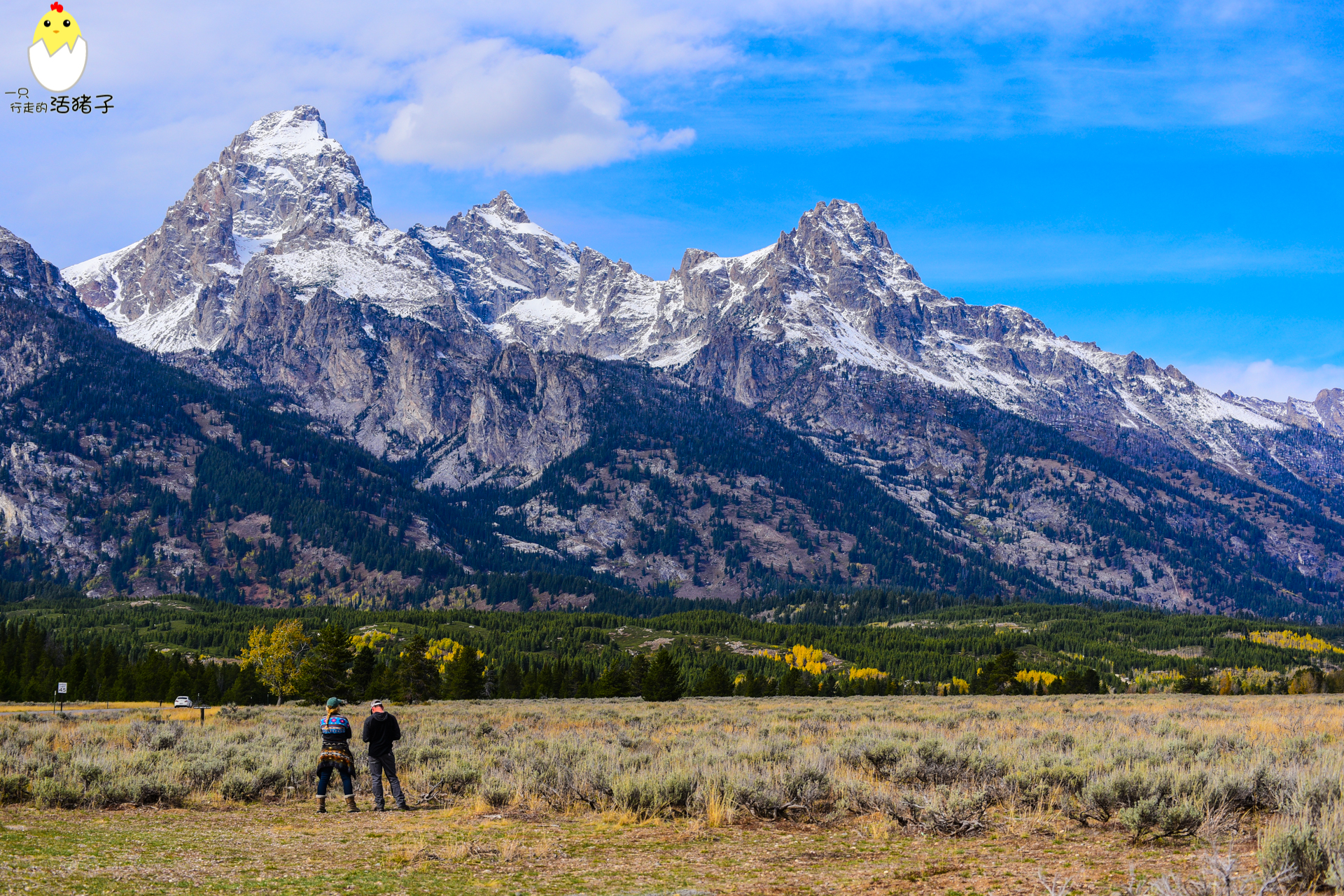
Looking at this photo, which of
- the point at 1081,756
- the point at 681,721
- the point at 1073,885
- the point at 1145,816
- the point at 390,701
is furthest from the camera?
the point at 390,701

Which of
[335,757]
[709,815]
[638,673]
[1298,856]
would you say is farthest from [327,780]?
[638,673]

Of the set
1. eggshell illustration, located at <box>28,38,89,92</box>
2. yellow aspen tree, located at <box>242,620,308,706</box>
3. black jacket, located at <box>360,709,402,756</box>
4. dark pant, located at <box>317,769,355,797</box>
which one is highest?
eggshell illustration, located at <box>28,38,89,92</box>

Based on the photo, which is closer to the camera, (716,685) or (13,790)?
(13,790)

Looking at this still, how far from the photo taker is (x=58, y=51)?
103 ft

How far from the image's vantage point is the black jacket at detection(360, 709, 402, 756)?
69.0 feet

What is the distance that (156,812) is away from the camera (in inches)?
813

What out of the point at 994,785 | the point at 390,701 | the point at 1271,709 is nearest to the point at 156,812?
the point at 994,785

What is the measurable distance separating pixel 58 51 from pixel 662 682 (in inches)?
2408

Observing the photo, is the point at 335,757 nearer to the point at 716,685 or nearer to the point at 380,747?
the point at 380,747

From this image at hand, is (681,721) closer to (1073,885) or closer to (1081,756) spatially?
(1081,756)

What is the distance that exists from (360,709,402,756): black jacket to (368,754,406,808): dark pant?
17 cm

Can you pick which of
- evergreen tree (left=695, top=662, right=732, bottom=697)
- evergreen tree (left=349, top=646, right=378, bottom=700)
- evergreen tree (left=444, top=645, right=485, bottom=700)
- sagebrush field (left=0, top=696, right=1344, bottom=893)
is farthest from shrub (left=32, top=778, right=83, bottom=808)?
evergreen tree (left=695, top=662, right=732, bottom=697)

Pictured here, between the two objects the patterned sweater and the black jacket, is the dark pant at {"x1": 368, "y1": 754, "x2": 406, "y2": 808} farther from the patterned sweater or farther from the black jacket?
the patterned sweater

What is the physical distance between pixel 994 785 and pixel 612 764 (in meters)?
8.58
